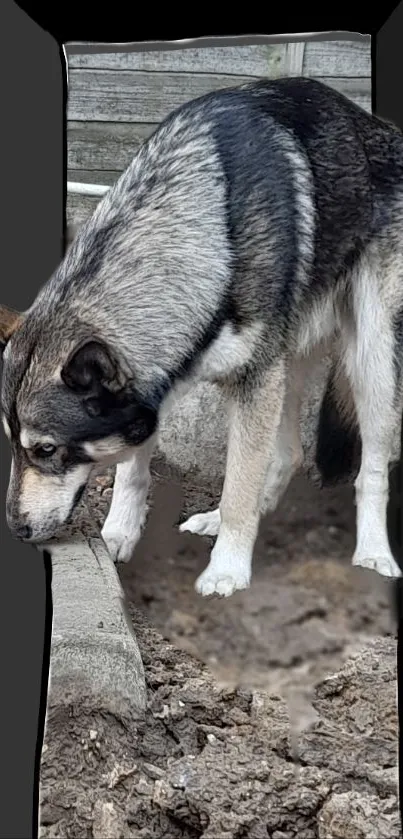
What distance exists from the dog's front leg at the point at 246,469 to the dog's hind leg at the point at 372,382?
1.10 ft

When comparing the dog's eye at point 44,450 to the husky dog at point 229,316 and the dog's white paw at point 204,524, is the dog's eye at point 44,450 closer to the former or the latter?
the husky dog at point 229,316

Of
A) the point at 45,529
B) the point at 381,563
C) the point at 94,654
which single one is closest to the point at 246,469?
the point at 381,563

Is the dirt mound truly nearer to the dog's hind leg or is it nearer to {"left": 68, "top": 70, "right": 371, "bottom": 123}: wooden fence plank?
the dog's hind leg

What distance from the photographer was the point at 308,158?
4.77m

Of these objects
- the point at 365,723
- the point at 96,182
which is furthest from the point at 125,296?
the point at 365,723

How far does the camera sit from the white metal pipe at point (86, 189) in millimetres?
4617

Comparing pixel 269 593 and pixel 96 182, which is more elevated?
pixel 96 182

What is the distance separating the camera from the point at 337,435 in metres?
5.06

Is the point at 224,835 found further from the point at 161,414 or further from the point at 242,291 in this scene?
the point at 242,291

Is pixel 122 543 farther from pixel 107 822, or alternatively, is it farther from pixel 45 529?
pixel 107 822

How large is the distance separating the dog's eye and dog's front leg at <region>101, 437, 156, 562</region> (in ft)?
1.14

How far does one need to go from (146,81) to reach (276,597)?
1.76 m

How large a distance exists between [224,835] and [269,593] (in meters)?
0.87

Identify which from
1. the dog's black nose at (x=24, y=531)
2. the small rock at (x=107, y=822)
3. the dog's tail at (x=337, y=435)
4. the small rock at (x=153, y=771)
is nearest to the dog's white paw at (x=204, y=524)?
the dog's tail at (x=337, y=435)
